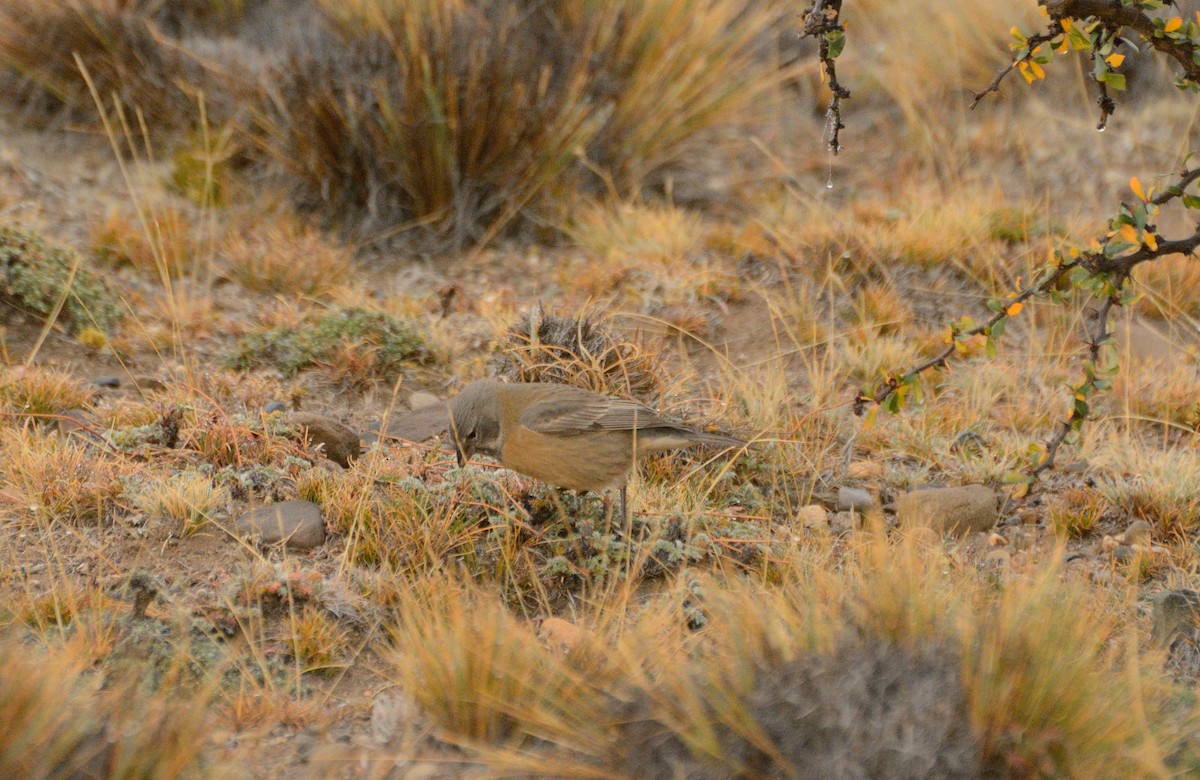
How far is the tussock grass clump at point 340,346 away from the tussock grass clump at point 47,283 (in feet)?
2.43

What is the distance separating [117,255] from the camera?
6.69m

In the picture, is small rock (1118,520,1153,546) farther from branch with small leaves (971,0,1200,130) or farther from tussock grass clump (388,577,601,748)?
tussock grass clump (388,577,601,748)

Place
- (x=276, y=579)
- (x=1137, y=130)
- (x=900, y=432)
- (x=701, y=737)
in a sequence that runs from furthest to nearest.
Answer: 1. (x=1137, y=130)
2. (x=900, y=432)
3. (x=276, y=579)
4. (x=701, y=737)

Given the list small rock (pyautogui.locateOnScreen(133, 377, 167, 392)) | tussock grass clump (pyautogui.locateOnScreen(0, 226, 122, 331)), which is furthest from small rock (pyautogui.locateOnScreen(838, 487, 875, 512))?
tussock grass clump (pyautogui.locateOnScreen(0, 226, 122, 331))

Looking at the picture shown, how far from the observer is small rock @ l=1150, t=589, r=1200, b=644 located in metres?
3.46

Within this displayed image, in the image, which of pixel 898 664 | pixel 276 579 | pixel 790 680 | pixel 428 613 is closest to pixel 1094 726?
pixel 898 664

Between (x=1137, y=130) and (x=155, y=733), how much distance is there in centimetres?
765

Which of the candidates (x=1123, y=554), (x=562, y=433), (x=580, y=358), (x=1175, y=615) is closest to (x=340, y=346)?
(x=580, y=358)

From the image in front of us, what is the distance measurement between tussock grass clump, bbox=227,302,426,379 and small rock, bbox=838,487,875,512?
2261 millimetres

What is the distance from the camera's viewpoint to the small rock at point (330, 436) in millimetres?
4598

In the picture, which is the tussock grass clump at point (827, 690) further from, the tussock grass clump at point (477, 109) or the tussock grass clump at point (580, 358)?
the tussock grass clump at point (477, 109)

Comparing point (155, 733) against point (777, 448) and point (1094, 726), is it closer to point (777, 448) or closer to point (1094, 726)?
point (1094, 726)

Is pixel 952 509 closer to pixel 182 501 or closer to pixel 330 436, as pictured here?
pixel 330 436

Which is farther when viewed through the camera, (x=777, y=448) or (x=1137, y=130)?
(x=1137, y=130)
